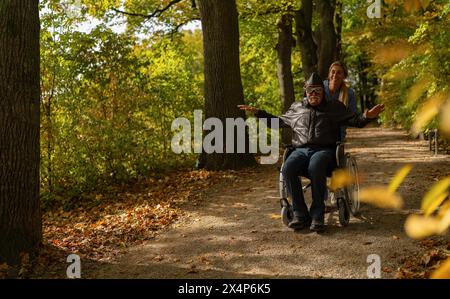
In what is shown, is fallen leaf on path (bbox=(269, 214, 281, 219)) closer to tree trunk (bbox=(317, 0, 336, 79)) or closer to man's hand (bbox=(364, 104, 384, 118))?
man's hand (bbox=(364, 104, 384, 118))

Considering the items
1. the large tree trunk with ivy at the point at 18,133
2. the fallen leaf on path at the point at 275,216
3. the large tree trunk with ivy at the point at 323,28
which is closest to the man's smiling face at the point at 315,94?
the fallen leaf on path at the point at 275,216

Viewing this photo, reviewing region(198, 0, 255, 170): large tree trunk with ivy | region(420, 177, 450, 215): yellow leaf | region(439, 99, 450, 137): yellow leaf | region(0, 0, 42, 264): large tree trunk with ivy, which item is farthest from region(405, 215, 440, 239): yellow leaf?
region(198, 0, 255, 170): large tree trunk with ivy

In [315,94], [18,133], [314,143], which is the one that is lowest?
[314,143]

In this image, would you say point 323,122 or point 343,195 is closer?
point 343,195

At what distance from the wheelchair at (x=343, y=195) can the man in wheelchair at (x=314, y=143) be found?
0.43 feet

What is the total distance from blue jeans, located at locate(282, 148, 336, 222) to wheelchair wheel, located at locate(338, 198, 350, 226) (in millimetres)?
188

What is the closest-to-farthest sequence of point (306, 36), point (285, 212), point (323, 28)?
1. point (285, 212)
2. point (323, 28)
3. point (306, 36)

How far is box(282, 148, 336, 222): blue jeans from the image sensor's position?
535 cm

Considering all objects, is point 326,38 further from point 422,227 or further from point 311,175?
point 422,227

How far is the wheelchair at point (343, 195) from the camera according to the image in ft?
17.6

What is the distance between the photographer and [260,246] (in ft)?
16.9

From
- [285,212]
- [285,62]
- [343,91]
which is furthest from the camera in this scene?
[285,62]

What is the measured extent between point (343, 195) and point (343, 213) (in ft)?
0.67

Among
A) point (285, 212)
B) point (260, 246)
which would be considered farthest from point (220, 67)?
point (260, 246)
